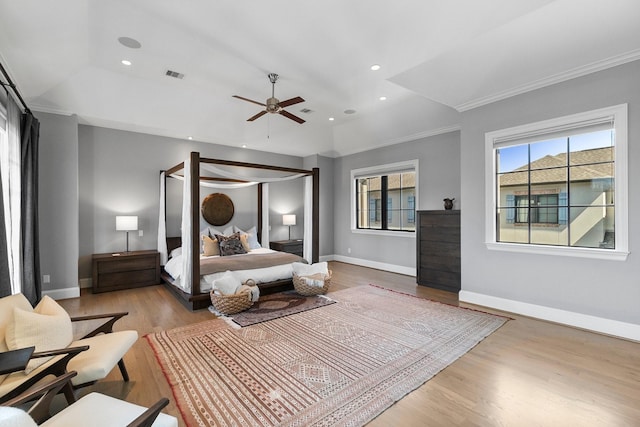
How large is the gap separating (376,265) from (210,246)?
12.0ft

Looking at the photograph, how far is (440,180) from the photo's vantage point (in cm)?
573

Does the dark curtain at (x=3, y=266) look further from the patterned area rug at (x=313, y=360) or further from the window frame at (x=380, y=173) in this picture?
the window frame at (x=380, y=173)

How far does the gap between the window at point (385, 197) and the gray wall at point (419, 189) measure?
0.56ft

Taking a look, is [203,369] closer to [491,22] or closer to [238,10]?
[238,10]

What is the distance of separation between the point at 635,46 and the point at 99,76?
20.8 feet

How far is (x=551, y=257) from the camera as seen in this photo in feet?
11.9

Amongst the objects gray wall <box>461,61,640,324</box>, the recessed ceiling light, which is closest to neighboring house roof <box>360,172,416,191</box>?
gray wall <box>461,61,640,324</box>

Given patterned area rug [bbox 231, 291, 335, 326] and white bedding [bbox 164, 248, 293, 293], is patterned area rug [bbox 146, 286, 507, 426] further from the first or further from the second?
white bedding [bbox 164, 248, 293, 293]

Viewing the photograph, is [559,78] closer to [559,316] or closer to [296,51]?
[559,316]

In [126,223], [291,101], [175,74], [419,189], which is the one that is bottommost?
[126,223]

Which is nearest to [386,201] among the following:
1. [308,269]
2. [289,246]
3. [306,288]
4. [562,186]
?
[289,246]

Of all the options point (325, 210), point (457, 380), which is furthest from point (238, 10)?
point (325, 210)

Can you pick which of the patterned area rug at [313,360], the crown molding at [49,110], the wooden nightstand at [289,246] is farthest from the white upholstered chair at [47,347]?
the wooden nightstand at [289,246]

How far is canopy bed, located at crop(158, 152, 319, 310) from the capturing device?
408cm
